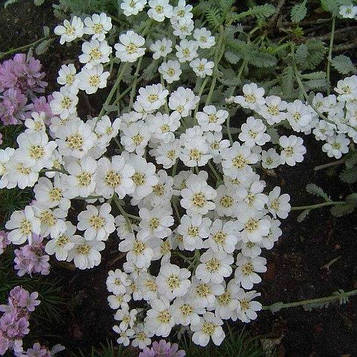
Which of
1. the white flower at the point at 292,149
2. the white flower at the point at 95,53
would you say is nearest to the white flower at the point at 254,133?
the white flower at the point at 292,149

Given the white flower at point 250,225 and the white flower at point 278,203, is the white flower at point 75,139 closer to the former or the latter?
the white flower at point 250,225

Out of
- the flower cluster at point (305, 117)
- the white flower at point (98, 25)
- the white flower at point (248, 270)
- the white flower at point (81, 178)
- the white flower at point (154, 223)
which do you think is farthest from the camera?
the white flower at point (98, 25)

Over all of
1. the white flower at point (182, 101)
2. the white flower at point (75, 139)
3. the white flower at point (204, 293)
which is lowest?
the white flower at point (204, 293)

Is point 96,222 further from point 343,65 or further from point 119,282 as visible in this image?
point 343,65

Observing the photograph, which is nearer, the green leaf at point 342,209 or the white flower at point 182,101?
the white flower at point 182,101

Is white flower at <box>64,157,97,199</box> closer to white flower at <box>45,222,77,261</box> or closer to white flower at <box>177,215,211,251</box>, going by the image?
white flower at <box>45,222,77,261</box>

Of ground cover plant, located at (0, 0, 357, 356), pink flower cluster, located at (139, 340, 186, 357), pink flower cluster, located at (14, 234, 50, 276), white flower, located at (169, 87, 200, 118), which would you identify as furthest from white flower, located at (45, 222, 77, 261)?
white flower, located at (169, 87, 200, 118)

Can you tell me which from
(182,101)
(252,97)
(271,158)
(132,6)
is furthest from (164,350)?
(132,6)
